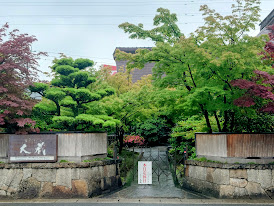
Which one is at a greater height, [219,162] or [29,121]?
[29,121]

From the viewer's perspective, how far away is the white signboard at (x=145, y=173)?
15.2 meters

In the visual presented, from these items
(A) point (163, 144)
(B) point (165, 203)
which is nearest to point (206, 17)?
(B) point (165, 203)

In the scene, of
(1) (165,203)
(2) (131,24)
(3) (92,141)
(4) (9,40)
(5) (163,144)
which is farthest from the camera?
(5) (163,144)

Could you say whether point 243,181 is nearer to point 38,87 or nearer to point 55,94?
point 55,94

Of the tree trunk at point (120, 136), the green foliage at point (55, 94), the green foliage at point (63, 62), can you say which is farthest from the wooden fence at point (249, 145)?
the tree trunk at point (120, 136)

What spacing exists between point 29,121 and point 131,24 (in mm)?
7471

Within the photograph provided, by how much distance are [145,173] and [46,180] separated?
18.4ft

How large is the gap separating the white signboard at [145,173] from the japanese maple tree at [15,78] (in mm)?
6515

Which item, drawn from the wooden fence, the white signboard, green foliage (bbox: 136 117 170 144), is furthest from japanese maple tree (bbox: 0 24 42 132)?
green foliage (bbox: 136 117 170 144)

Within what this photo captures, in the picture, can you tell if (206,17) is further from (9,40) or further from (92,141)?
(9,40)

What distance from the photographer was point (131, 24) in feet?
48.0

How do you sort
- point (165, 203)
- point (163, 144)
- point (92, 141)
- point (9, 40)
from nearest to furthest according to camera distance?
1. point (165, 203)
2. point (9, 40)
3. point (92, 141)
4. point (163, 144)

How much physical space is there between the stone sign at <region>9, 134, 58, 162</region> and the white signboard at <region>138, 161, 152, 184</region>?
510cm

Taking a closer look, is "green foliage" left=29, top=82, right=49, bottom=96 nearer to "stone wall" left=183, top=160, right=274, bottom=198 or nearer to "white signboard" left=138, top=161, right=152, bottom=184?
"white signboard" left=138, top=161, right=152, bottom=184
